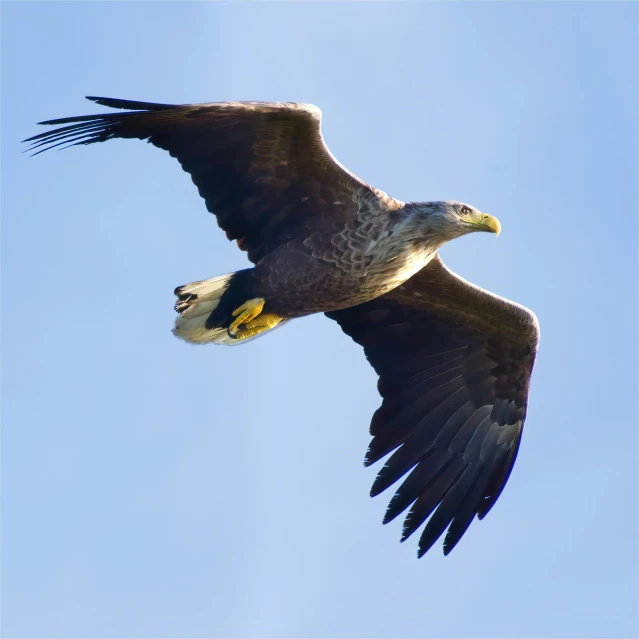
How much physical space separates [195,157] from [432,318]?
8.07 ft

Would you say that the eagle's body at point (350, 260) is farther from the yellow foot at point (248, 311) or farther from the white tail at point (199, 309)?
the white tail at point (199, 309)

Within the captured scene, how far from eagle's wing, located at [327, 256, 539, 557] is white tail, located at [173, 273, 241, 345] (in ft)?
3.69

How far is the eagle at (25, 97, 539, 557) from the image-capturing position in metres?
7.75

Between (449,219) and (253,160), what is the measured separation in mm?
1392

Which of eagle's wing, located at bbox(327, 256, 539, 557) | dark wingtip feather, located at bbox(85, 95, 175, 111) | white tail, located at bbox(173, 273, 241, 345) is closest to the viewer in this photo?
dark wingtip feather, located at bbox(85, 95, 175, 111)

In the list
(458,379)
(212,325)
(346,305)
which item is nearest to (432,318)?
(458,379)

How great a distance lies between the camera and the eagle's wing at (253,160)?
749cm

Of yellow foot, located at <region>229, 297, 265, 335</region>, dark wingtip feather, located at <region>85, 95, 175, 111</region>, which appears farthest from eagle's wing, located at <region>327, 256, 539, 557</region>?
dark wingtip feather, located at <region>85, 95, 175, 111</region>

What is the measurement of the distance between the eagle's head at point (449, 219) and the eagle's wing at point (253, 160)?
204mm

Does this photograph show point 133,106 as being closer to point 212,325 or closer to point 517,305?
point 212,325


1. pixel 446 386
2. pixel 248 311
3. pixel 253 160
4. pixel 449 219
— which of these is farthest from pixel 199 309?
pixel 446 386

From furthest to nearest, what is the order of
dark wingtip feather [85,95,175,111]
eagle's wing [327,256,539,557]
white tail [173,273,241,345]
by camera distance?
eagle's wing [327,256,539,557] < white tail [173,273,241,345] < dark wingtip feather [85,95,175,111]

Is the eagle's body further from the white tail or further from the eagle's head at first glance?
the white tail

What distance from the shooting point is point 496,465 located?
915 centimetres
